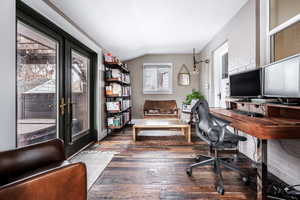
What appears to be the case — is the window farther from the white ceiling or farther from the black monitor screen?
the black monitor screen

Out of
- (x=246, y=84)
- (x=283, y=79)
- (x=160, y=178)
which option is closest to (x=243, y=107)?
(x=246, y=84)

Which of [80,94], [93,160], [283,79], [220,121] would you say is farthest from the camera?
[80,94]

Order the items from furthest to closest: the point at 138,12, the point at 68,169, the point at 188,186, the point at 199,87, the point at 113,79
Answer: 1. the point at 199,87
2. the point at 113,79
3. the point at 138,12
4. the point at 188,186
5. the point at 68,169

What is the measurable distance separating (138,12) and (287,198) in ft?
9.88

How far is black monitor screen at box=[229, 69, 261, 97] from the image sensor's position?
2015 mm

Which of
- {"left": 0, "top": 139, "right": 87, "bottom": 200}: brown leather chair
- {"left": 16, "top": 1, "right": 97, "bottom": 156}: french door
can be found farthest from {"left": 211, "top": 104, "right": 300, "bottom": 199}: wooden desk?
{"left": 16, "top": 1, "right": 97, "bottom": 156}: french door

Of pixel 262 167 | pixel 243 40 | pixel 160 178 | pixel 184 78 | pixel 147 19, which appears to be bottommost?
pixel 160 178

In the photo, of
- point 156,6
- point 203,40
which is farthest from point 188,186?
point 203,40

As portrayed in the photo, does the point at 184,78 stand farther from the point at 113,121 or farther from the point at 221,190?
the point at 221,190

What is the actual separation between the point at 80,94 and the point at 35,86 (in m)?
1.03

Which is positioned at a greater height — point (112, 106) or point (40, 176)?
point (112, 106)

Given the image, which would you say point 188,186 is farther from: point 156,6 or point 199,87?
point 199,87

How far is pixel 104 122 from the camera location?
150 inches

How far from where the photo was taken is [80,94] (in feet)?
9.84
